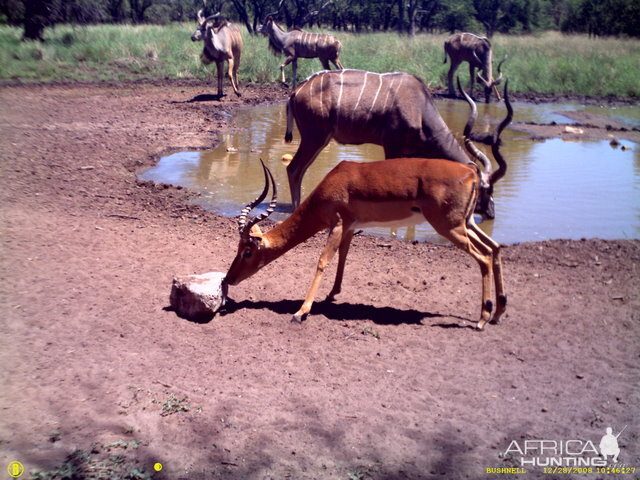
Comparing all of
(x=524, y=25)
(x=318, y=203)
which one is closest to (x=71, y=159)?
(x=318, y=203)

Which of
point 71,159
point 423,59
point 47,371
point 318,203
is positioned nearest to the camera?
point 47,371

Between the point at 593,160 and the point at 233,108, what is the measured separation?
9.73 metres

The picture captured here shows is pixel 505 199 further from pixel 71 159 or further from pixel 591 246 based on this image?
pixel 71 159

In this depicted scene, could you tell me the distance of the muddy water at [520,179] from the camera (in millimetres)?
8898

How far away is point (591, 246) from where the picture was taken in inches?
302

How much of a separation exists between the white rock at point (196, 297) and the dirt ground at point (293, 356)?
4.6 inches

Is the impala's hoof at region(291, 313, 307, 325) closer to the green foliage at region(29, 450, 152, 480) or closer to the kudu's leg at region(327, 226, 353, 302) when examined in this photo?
the kudu's leg at region(327, 226, 353, 302)

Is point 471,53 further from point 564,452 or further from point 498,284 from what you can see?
point 564,452

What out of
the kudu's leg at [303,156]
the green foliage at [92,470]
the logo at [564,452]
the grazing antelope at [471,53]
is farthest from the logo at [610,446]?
the grazing antelope at [471,53]

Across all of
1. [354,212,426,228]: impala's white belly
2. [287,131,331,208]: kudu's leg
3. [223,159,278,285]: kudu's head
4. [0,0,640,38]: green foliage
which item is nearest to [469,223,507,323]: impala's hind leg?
[354,212,426,228]: impala's white belly

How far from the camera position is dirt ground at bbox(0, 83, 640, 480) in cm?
375

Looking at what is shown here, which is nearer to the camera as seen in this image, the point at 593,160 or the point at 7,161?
the point at 7,161

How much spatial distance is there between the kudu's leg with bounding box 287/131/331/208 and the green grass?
14346 mm

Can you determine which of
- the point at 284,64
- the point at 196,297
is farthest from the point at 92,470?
the point at 284,64
